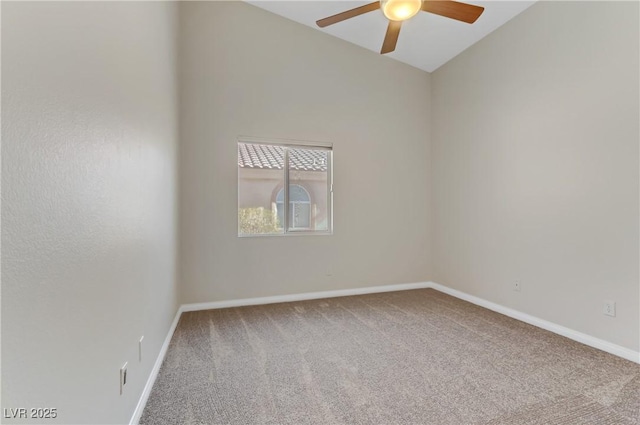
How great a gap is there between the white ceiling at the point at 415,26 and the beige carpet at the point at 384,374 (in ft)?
10.2

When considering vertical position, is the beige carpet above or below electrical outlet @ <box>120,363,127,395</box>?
below

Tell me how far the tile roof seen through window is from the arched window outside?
0.95 ft

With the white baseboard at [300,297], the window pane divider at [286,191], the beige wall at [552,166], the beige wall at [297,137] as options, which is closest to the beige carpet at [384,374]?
the white baseboard at [300,297]

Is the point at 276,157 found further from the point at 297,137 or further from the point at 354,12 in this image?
the point at 354,12

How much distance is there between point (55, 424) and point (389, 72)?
14.8 ft

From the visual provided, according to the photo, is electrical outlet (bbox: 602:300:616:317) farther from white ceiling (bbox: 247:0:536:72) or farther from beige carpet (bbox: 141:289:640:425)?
white ceiling (bbox: 247:0:536:72)

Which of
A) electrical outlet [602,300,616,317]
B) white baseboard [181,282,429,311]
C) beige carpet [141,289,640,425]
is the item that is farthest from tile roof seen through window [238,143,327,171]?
electrical outlet [602,300,616,317]

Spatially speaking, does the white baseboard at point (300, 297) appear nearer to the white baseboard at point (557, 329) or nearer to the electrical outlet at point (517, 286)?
the white baseboard at point (557, 329)

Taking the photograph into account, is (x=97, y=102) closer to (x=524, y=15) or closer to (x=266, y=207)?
(x=266, y=207)

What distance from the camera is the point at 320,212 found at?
4000 millimetres

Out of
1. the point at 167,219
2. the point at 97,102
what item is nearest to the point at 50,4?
the point at 97,102

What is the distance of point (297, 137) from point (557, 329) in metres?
3.28

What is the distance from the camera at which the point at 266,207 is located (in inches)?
149

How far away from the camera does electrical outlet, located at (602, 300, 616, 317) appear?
242 centimetres
